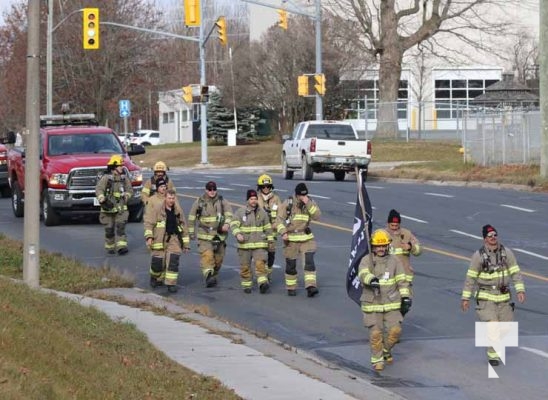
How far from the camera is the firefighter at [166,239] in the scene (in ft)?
52.2

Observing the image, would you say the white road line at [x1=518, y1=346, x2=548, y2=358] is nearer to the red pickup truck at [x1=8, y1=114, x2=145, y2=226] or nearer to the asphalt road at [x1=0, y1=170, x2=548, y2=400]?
the asphalt road at [x1=0, y1=170, x2=548, y2=400]

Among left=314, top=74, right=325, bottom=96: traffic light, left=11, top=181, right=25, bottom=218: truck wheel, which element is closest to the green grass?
left=11, top=181, right=25, bottom=218: truck wheel

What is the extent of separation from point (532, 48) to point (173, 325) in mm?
66725

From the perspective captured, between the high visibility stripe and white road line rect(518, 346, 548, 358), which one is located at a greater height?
the high visibility stripe

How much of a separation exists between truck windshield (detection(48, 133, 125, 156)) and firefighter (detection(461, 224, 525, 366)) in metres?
13.7

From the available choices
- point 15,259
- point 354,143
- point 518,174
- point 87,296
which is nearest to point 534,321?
point 87,296

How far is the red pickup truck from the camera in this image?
75.4 feet

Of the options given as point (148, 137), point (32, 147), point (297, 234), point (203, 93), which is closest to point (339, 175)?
point (203, 93)

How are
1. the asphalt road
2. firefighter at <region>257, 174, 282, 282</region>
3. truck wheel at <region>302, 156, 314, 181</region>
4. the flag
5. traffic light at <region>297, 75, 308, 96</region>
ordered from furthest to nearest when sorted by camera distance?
traffic light at <region>297, 75, 308, 96</region>
truck wheel at <region>302, 156, 314, 181</region>
firefighter at <region>257, 174, 282, 282</region>
the flag
the asphalt road

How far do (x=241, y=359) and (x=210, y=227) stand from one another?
5.40 m

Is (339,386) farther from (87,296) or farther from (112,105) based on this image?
(112,105)

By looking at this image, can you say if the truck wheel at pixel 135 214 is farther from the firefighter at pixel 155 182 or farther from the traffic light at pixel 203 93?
the traffic light at pixel 203 93

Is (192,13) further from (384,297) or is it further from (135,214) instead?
(384,297)

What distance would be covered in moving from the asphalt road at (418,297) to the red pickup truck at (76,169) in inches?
18.2
